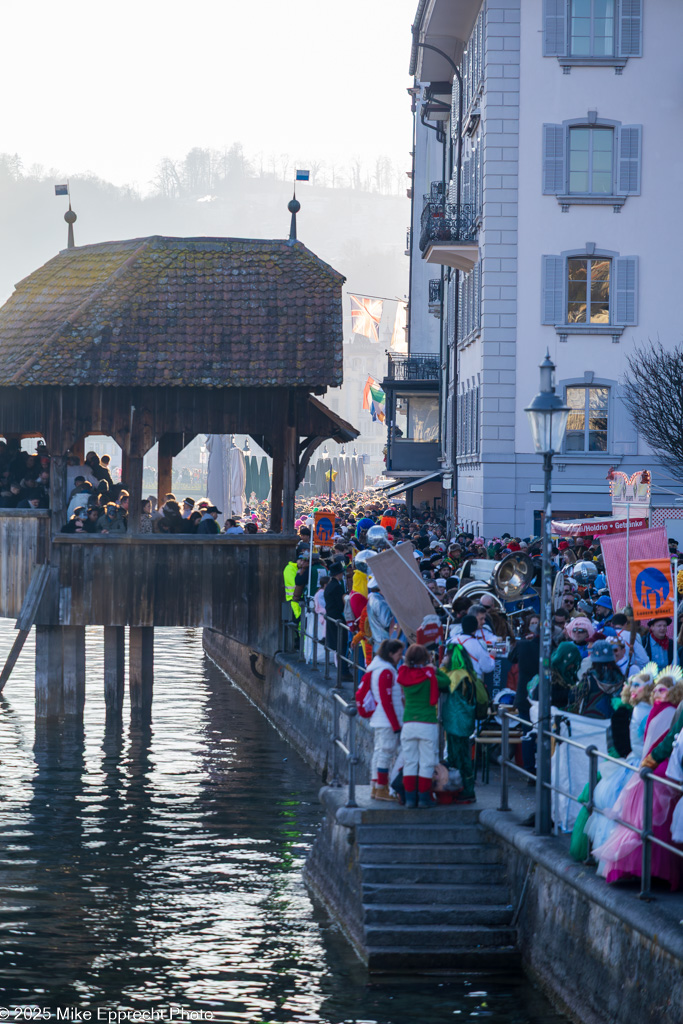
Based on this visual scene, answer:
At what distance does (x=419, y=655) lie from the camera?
1259cm

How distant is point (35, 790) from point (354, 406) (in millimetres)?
158673

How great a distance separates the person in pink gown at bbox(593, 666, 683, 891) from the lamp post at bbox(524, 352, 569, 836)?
1.55 metres

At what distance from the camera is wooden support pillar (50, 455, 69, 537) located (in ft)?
72.3

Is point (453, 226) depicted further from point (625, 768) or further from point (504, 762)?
point (625, 768)

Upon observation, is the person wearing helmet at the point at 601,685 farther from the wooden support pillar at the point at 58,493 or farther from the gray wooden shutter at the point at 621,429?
the gray wooden shutter at the point at 621,429

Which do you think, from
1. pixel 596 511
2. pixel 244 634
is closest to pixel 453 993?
pixel 244 634

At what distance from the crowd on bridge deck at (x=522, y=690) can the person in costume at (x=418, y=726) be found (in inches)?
0.5

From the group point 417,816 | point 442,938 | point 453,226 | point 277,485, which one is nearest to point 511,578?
point 277,485

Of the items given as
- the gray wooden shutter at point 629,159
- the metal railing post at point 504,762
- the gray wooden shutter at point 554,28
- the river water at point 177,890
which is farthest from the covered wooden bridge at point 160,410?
the gray wooden shutter at point 554,28

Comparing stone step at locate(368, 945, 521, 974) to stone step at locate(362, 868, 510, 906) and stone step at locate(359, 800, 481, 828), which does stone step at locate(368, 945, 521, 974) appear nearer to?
stone step at locate(362, 868, 510, 906)

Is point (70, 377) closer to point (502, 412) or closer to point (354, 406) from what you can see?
point (502, 412)

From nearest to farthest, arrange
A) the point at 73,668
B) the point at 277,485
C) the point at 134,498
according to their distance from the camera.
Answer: the point at 134,498 → the point at 73,668 → the point at 277,485

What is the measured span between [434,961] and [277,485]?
12328mm

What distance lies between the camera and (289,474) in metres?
22.3
